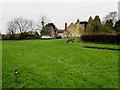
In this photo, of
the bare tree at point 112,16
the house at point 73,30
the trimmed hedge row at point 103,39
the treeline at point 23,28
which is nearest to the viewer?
the trimmed hedge row at point 103,39

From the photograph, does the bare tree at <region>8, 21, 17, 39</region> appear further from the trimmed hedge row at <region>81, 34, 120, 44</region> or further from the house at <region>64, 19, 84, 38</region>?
the trimmed hedge row at <region>81, 34, 120, 44</region>

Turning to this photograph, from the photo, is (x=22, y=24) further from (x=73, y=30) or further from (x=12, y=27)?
(x=73, y=30)

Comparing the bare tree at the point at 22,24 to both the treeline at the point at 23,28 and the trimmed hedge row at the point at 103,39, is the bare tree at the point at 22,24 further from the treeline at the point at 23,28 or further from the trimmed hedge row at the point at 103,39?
the trimmed hedge row at the point at 103,39

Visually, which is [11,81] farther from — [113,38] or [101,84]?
[113,38]

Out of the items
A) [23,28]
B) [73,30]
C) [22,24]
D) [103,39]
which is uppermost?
[22,24]

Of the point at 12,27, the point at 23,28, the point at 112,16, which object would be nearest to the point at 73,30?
the point at 112,16

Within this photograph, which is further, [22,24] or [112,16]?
[22,24]

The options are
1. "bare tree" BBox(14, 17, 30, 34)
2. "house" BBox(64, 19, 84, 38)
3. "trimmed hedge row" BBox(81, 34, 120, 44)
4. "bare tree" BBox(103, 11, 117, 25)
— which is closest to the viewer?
"trimmed hedge row" BBox(81, 34, 120, 44)

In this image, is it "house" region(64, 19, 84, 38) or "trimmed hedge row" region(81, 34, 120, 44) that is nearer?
"trimmed hedge row" region(81, 34, 120, 44)

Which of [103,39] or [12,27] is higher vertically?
[12,27]

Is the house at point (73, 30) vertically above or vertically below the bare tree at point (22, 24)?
below

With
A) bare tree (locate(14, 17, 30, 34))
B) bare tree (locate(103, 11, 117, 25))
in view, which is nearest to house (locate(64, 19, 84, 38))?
bare tree (locate(103, 11, 117, 25))

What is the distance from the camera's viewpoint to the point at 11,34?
4341cm

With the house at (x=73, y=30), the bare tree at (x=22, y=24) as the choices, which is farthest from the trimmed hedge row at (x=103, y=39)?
the bare tree at (x=22, y=24)
